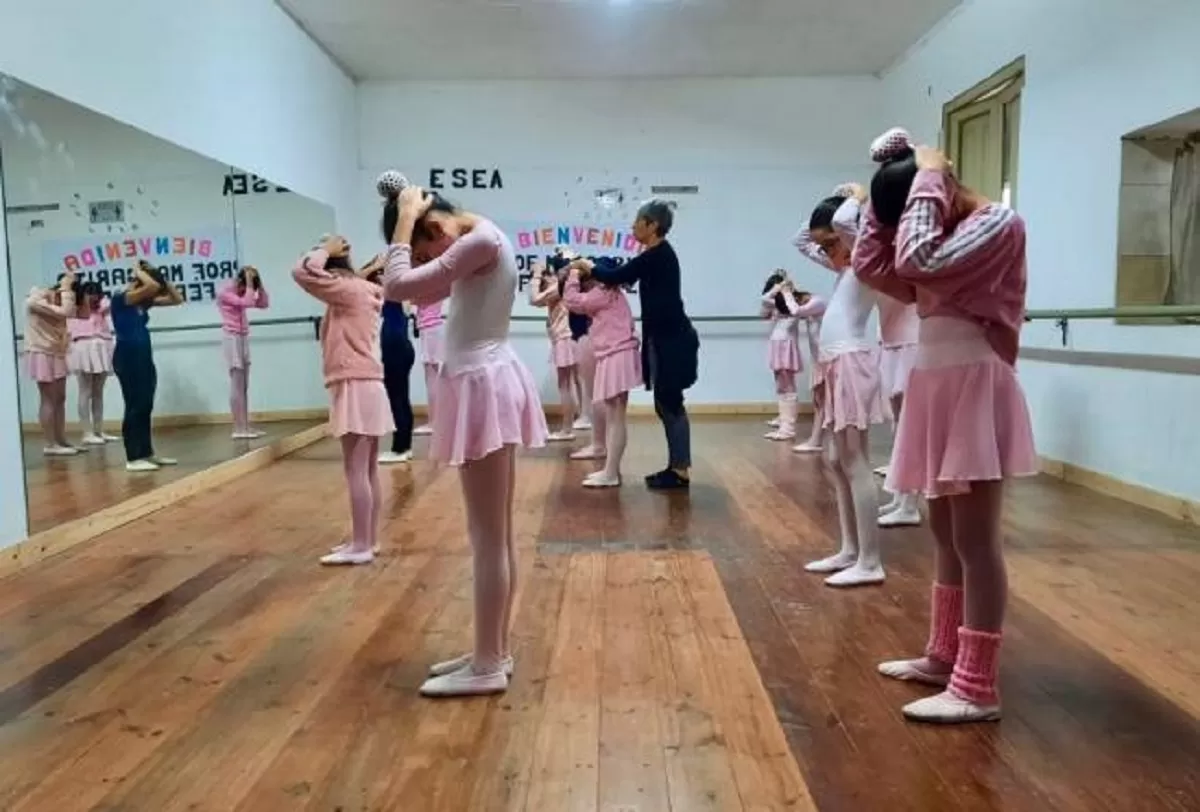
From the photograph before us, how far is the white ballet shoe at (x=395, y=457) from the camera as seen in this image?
605cm

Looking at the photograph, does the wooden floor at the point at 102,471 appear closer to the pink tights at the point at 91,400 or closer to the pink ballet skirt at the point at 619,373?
the pink tights at the point at 91,400

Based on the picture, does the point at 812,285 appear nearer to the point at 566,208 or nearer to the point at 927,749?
the point at 566,208

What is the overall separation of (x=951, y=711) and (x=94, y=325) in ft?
13.6

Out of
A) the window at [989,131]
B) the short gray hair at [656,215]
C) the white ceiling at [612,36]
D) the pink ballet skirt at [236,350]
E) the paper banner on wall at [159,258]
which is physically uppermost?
the white ceiling at [612,36]

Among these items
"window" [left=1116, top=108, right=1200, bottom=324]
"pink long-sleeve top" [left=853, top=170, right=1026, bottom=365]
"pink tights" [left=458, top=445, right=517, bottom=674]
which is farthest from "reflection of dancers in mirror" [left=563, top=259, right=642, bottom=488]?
"pink long-sleeve top" [left=853, top=170, right=1026, bottom=365]

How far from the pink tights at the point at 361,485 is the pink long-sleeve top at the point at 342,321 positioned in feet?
0.80

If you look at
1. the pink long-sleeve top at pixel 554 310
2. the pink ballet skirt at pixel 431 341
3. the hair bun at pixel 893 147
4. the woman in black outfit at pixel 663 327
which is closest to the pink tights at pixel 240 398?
the pink ballet skirt at pixel 431 341

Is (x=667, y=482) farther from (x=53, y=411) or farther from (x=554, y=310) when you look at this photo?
(x=53, y=411)

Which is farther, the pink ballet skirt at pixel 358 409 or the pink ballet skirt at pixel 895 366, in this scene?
the pink ballet skirt at pixel 895 366

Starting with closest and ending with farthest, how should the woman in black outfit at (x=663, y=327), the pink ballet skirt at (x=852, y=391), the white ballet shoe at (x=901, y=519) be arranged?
the pink ballet skirt at (x=852, y=391) → the white ballet shoe at (x=901, y=519) → the woman in black outfit at (x=663, y=327)

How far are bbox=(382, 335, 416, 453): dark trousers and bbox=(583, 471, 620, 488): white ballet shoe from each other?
1.64 meters

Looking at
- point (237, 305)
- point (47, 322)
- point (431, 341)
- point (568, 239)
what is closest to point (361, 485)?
point (47, 322)

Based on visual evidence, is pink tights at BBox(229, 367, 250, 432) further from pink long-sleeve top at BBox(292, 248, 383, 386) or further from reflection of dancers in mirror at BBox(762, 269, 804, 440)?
reflection of dancers in mirror at BBox(762, 269, 804, 440)

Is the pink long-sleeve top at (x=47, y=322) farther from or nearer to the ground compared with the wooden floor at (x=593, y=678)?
farther from the ground
